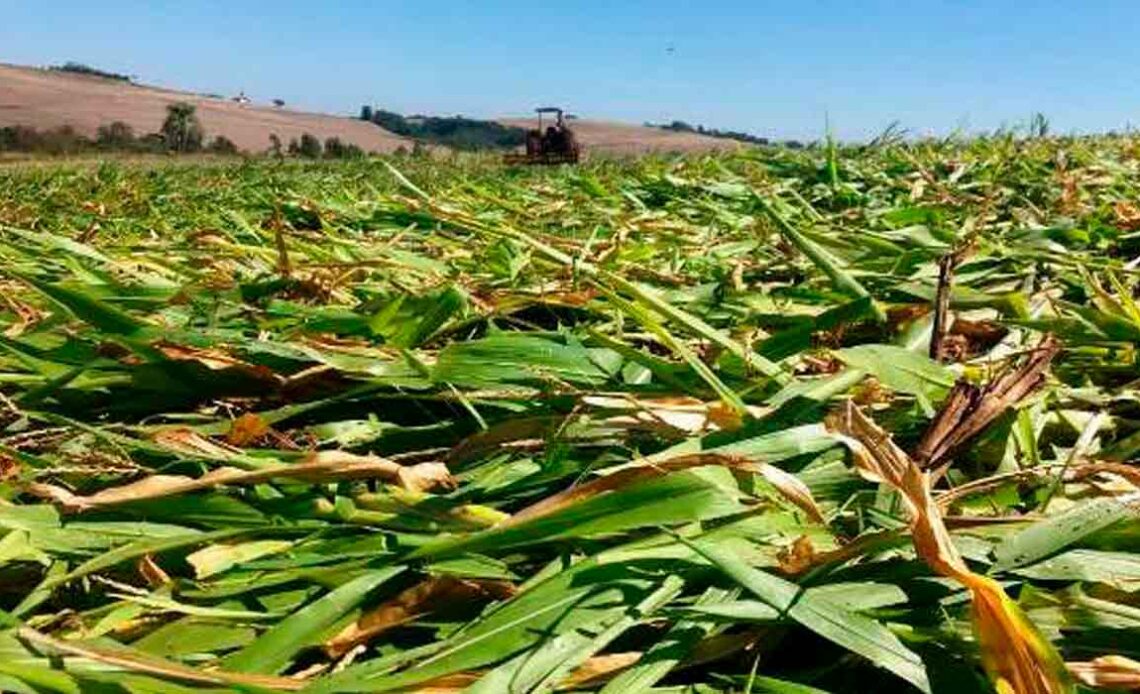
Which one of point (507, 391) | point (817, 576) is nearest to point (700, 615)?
point (817, 576)

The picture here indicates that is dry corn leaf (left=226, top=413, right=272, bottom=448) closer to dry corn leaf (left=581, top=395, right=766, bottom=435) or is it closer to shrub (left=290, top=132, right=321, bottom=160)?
dry corn leaf (left=581, top=395, right=766, bottom=435)

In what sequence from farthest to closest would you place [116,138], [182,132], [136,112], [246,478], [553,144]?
[136,112]
[182,132]
[116,138]
[553,144]
[246,478]

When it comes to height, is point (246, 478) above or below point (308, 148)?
below

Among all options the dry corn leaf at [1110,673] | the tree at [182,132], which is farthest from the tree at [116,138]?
the dry corn leaf at [1110,673]

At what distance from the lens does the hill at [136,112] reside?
41938 mm

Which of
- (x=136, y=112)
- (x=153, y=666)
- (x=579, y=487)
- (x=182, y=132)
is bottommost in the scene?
(x=153, y=666)

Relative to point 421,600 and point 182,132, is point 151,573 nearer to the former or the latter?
point 421,600

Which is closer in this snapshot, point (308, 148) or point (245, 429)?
point (245, 429)

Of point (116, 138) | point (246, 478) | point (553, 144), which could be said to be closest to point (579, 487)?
point (246, 478)

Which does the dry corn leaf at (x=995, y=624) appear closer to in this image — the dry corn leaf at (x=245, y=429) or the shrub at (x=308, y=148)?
the dry corn leaf at (x=245, y=429)

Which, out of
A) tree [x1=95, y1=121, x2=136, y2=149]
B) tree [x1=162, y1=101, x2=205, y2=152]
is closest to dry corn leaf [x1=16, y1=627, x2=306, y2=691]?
tree [x1=95, y1=121, x2=136, y2=149]

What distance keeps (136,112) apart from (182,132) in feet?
45.4

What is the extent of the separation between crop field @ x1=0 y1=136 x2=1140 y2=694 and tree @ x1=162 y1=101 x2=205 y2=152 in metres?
33.6

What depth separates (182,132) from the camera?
3512 centimetres
